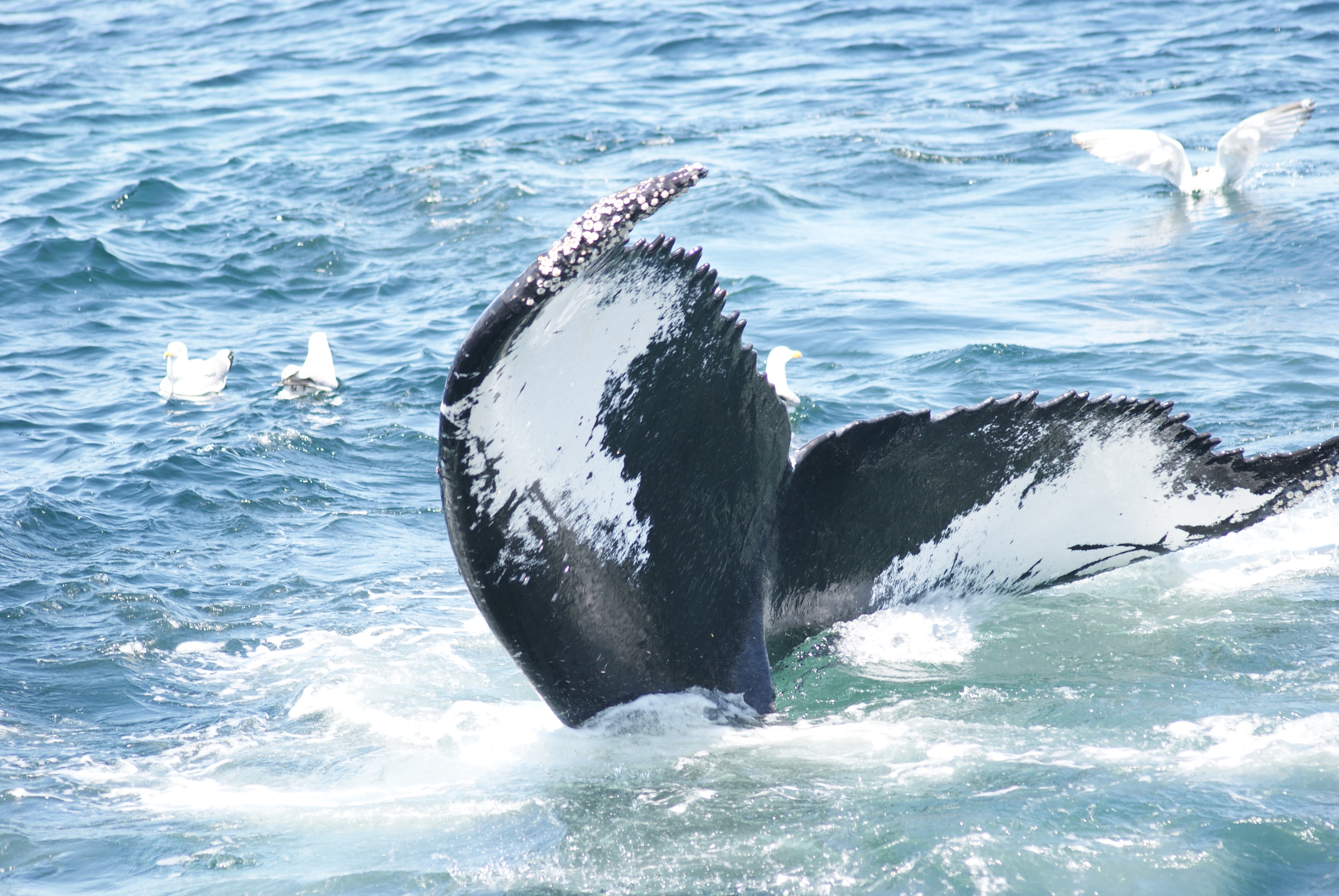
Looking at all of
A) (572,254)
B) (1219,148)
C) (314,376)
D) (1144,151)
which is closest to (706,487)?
(572,254)

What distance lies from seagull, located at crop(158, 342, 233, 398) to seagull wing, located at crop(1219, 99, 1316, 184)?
413 inches

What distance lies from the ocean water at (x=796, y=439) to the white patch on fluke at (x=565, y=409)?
790 mm

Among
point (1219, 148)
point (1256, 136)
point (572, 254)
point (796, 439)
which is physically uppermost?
point (572, 254)

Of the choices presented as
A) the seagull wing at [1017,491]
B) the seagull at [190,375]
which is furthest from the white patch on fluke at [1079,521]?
the seagull at [190,375]

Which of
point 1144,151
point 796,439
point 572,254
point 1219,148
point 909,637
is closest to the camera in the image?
point 572,254

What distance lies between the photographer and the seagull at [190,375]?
9.81 meters

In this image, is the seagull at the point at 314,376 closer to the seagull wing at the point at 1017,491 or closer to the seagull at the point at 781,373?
the seagull at the point at 781,373

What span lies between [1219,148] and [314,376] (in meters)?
10.1

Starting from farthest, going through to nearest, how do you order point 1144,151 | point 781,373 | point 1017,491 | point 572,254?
point 1144,151 < point 781,373 < point 1017,491 < point 572,254

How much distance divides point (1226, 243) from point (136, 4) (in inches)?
1084

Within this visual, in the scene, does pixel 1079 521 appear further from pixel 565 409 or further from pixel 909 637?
pixel 565 409

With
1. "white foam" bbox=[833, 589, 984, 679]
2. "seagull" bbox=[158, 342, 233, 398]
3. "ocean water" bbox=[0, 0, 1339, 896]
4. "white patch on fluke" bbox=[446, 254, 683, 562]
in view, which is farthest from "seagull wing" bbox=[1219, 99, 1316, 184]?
"white patch on fluke" bbox=[446, 254, 683, 562]

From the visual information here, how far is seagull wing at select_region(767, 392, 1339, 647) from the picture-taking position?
3.67 meters

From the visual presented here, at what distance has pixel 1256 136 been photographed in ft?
46.4
